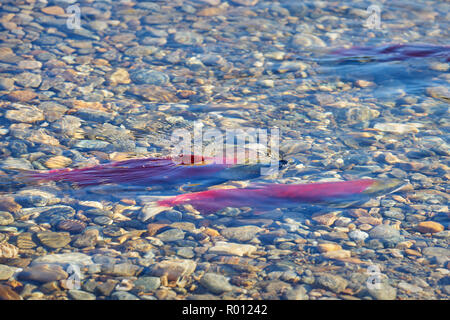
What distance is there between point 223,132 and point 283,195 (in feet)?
4.56

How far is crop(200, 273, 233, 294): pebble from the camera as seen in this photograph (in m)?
3.44

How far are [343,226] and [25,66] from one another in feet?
15.4

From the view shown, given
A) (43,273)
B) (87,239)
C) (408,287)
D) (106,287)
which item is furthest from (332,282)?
(43,273)

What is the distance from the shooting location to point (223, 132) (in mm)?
5566

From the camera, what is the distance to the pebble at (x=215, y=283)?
3.44 m

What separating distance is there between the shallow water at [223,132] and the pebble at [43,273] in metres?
0.01

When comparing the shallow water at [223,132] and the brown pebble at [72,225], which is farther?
the brown pebble at [72,225]

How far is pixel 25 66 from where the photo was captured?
6.55 meters

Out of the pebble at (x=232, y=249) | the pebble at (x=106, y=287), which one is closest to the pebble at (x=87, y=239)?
the pebble at (x=106, y=287)

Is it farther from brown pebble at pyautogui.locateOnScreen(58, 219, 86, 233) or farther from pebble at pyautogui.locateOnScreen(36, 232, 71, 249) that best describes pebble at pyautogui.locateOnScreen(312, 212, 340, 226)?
pebble at pyautogui.locateOnScreen(36, 232, 71, 249)

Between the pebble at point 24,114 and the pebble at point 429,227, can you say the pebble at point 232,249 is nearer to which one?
the pebble at point 429,227

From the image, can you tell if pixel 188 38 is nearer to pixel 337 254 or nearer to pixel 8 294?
pixel 337 254

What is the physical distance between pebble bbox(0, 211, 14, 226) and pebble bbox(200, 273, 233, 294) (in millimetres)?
1690
